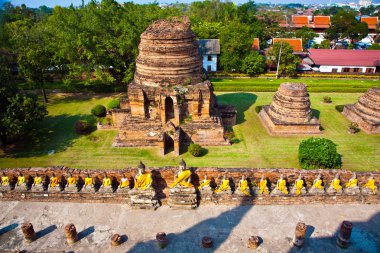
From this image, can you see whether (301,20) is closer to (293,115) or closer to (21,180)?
(293,115)

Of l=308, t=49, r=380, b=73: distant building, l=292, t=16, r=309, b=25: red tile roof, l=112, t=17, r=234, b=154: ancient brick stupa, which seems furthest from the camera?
l=292, t=16, r=309, b=25: red tile roof

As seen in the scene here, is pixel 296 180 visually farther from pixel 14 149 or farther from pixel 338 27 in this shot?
pixel 338 27

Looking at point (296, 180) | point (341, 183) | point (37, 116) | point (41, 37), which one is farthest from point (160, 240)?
point (41, 37)

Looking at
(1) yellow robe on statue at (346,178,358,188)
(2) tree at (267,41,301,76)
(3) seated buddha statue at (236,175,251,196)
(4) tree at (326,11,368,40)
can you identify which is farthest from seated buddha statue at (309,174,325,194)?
(4) tree at (326,11,368,40)

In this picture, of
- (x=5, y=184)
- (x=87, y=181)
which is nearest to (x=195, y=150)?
(x=87, y=181)

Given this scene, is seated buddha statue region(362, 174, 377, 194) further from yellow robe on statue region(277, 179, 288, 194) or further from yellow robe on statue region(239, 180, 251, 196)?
yellow robe on statue region(239, 180, 251, 196)
